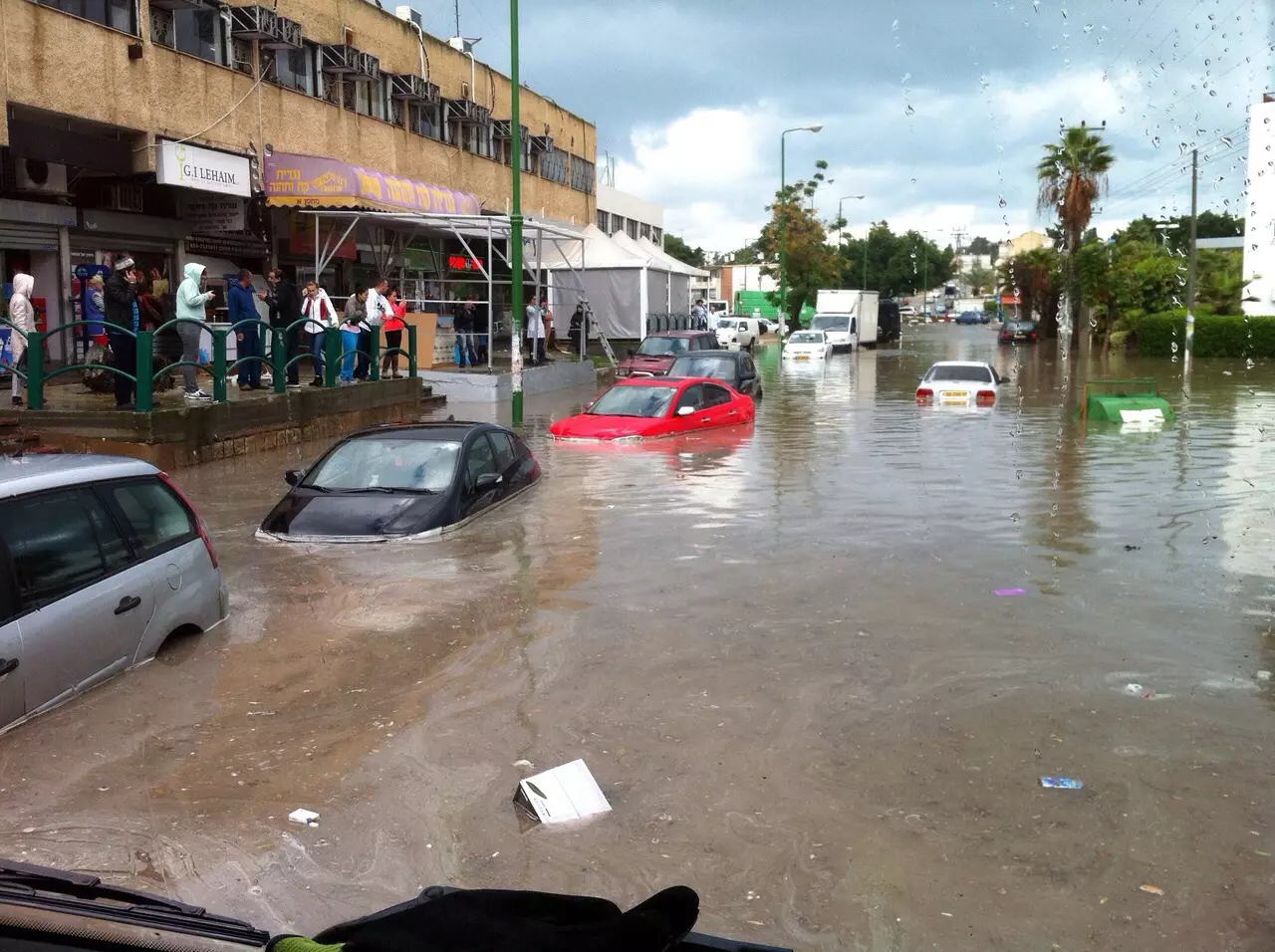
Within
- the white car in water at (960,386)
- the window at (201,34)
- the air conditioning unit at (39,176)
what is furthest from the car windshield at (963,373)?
the air conditioning unit at (39,176)

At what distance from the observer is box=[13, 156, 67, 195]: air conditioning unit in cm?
1967

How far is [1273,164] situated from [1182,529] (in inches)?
1519

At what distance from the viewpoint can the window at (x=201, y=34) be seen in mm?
22938

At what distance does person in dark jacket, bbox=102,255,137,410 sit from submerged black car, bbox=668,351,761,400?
12148mm

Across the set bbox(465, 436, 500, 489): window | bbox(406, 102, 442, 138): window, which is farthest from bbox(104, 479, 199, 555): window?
bbox(406, 102, 442, 138): window

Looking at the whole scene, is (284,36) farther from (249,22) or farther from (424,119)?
(424,119)

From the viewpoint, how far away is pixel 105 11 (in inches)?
815

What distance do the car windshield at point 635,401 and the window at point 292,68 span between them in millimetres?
11602

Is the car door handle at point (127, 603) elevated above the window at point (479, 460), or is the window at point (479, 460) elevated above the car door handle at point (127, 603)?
the window at point (479, 460)

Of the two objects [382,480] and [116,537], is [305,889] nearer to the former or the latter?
[116,537]

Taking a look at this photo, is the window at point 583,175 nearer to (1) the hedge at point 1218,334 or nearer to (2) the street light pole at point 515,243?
(1) the hedge at point 1218,334

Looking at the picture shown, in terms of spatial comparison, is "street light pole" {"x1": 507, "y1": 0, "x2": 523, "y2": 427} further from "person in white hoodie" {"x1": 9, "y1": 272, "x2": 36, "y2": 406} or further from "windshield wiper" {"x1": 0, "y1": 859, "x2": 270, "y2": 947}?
"windshield wiper" {"x1": 0, "y1": 859, "x2": 270, "y2": 947}

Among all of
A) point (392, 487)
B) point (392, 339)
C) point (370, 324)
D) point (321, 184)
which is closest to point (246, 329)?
point (370, 324)

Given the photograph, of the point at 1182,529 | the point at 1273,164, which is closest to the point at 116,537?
the point at 1182,529
